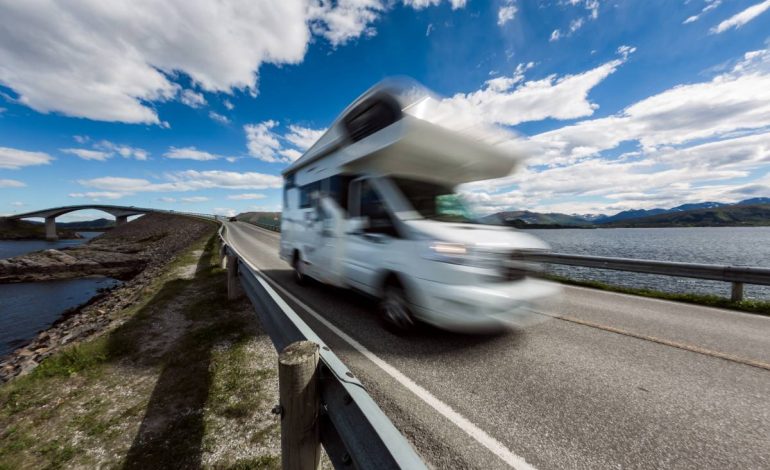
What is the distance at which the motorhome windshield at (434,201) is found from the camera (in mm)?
4293

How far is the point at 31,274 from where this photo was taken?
19.0m

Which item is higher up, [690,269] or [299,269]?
[690,269]

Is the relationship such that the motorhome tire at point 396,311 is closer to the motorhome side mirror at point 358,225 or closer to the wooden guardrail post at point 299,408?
the motorhome side mirror at point 358,225

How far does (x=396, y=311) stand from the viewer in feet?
13.9

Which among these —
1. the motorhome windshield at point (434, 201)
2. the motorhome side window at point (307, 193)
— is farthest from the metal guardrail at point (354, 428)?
the motorhome side window at point (307, 193)

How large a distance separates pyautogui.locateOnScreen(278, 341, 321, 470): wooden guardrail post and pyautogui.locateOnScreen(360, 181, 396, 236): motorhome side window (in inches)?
111

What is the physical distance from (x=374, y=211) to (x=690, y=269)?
7290 mm

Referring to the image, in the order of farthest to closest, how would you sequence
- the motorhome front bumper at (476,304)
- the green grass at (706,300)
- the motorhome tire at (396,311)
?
the green grass at (706,300) → the motorhome tire at (396,311) → the motorhome front bumper at (476,304)

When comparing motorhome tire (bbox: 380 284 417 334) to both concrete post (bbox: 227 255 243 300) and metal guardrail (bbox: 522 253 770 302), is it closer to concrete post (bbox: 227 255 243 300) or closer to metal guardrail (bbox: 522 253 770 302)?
metal guardrail (bbox: 522 253 770 302)

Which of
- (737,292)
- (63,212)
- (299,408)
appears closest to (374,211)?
(299,408)

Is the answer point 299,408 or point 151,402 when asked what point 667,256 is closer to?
point 299,408

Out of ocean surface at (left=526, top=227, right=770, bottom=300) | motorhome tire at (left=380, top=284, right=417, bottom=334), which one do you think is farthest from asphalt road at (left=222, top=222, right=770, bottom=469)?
ocean surface at (left=526, top=227, right=770, bottom=300)

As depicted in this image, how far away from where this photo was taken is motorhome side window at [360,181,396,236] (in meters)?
4.33

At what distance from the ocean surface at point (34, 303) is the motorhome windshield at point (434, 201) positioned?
11.0m
